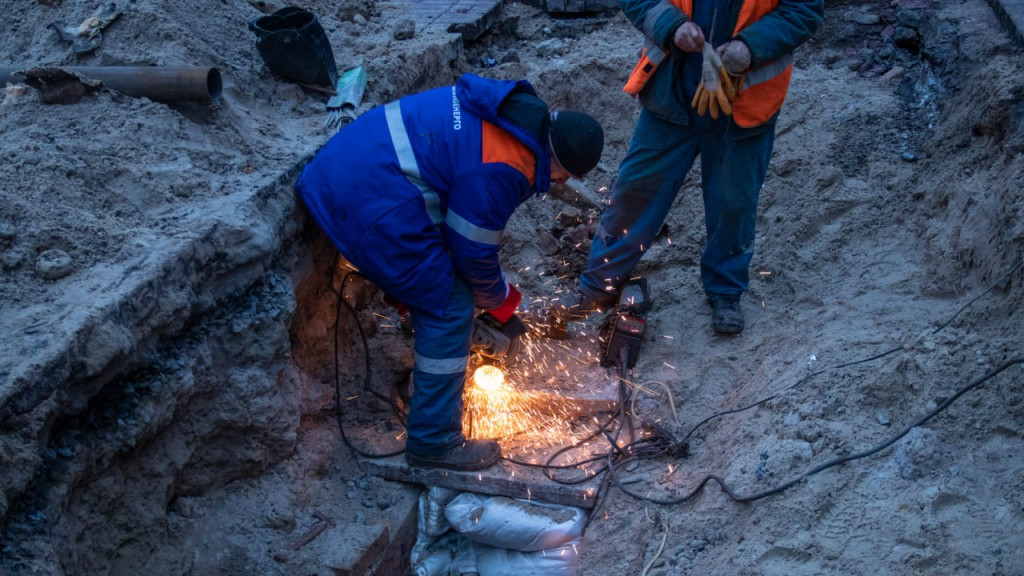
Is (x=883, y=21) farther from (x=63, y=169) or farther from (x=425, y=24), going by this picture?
(x=63, y=169)

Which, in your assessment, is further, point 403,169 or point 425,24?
point 425,24

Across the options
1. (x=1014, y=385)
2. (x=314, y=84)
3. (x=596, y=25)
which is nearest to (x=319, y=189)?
(x=314, y=84)

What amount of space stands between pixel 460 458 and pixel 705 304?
161 centimetres

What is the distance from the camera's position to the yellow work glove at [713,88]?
3.43 meters

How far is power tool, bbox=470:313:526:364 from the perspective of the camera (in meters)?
3.74

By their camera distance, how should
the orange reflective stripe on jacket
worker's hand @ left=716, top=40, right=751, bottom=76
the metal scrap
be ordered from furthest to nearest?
the metal scrap → worker's hand @ left=716, top=40, right=751, bottom=76 → the orange reflective stripe on jacket

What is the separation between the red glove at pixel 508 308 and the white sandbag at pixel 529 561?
102 centimetres

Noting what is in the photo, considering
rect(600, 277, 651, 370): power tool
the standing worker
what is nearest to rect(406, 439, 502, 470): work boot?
rect(600, 277, 651, 370): power tool

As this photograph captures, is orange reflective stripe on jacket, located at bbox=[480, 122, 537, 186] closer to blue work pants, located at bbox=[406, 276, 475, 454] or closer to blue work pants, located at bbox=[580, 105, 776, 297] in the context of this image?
blue work pants, located at bbox=[406, 276, 475, 454]

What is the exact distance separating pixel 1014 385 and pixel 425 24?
13.9 feet

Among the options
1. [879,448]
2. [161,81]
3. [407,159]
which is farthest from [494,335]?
[161,81]

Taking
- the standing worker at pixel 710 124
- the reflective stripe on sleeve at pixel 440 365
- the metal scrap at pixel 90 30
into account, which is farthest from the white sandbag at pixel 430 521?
the metal scrap at pixel 90 30

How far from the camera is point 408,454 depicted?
3652mm

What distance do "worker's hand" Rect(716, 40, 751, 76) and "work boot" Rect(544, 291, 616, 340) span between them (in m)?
1.42
